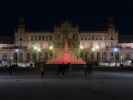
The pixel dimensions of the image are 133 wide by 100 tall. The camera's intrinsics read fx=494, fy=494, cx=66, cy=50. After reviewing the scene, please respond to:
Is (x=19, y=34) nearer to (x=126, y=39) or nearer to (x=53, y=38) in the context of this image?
(x=53, y=38)

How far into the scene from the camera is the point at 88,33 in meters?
175

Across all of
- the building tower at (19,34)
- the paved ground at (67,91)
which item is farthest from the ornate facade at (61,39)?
the paved ground at (67,91)

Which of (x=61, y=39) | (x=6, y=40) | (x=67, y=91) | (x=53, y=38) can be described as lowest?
(x=67, y=91)

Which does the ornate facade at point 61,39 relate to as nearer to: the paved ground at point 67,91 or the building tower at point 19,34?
the building tower at point 19,34

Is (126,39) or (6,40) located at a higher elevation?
(126,39)

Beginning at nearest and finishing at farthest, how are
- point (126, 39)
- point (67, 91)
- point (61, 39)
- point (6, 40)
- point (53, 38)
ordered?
1. point (67, 91)
2. point (61, 39)
3. point (53, 38)
4. point (126, 39)
5. point (6, 40)

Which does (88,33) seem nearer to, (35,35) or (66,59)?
(35,35)

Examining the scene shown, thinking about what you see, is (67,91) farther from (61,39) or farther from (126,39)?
(126,39)

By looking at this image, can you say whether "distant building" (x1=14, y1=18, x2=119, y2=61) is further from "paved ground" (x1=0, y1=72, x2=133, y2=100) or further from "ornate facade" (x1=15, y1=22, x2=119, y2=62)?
"paved ground" (x1=0, y1=72, x2=133, y2=100)

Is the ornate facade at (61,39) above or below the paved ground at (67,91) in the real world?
above

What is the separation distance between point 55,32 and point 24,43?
1276 centimetres

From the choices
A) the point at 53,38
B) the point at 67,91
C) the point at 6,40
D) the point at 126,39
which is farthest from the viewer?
the point at 6,40

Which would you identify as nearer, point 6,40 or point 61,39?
point 61,39

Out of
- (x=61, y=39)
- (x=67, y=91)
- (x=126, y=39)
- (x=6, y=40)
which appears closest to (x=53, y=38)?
(x=61, y=39)
